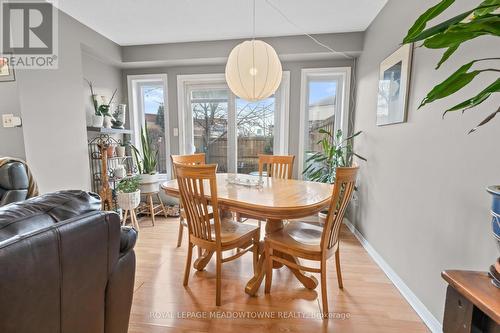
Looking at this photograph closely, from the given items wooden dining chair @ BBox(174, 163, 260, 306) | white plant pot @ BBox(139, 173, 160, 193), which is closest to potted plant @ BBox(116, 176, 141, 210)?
white plant pot @ BBox(139, 173, 160, 193)

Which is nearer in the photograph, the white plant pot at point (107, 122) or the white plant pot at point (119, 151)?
the white plant pot at point (107, 122)

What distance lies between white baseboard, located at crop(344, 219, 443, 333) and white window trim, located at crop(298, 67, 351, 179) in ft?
4.57

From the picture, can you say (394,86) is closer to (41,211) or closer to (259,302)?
(259,302)

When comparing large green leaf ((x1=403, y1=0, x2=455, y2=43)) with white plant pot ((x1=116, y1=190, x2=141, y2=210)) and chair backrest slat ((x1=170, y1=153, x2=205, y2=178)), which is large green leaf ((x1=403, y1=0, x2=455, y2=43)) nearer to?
chair backrest slat ((x1=170, y1=153, x2=205, y2=178))

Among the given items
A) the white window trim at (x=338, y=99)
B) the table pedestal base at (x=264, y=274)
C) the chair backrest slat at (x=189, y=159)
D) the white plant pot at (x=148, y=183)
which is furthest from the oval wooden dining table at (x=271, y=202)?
the white window trim at (x=338, y=99)

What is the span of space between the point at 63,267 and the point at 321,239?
130cm

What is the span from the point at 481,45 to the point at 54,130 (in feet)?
10.5

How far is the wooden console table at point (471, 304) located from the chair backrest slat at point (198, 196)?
3.82 feet

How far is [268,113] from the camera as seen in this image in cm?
333

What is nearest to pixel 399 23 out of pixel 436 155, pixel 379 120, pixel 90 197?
pixel 379 120

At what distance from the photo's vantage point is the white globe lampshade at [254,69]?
5.79 feet

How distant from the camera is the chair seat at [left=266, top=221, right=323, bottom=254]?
4.99 ft

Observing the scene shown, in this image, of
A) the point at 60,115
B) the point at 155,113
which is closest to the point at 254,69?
the point at 60,115

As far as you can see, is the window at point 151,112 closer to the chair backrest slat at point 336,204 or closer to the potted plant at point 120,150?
the potted plant at point 120,150
